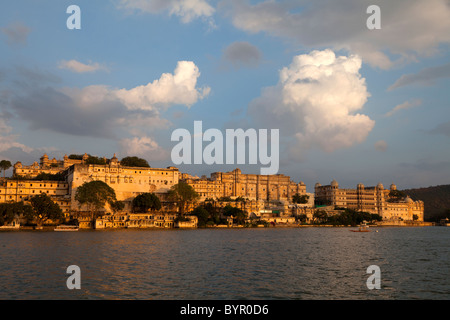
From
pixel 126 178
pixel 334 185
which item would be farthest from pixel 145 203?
pixel 334 185

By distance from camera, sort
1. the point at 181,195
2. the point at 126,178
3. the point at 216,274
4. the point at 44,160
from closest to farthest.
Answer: the point at 216,274 < the point at 181,195 < the point at 126,178 < the point at 44,160

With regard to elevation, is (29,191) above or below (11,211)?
above

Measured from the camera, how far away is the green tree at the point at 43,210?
275 ft

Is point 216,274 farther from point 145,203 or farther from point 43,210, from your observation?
point 145,203

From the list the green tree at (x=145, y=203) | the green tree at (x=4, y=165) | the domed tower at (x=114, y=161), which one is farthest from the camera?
the green tree at (x=4, y=165)

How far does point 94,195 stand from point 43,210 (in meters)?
11.3

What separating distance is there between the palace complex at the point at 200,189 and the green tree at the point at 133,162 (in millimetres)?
5220

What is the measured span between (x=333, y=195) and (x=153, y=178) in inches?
3119

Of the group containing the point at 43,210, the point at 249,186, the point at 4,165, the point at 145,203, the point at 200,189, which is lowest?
the point at 43,210

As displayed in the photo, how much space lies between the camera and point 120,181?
113500 mm

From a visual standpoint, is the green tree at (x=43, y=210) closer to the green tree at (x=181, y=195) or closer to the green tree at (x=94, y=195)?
the green tree at (x=94, y=195)

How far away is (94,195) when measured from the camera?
91.6 m

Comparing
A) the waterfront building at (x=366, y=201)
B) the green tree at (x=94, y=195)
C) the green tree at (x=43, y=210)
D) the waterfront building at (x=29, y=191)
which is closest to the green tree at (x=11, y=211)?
the green tree at (x=43, y=210)
